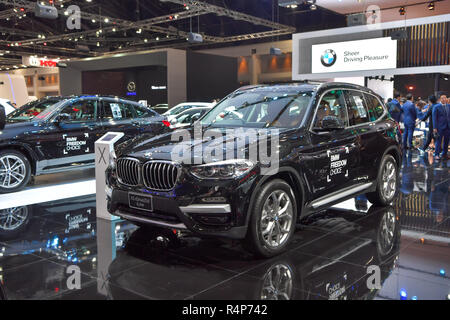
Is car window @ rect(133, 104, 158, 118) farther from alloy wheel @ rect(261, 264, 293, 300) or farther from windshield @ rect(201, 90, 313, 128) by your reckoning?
alloy wheel @ rect(261, 264, 293, 300)

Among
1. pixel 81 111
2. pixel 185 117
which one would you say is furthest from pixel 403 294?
pixel 185 117

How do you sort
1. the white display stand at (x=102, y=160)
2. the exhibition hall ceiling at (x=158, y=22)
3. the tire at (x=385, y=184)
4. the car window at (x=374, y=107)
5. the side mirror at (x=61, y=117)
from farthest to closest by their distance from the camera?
1. the exhibition hall ceiling at (x=158, y=22)
2. the side mirror at (x=61, y=117)
3. the tire at (x=385, y=184)
4. the car window at (x=374, y=107)
5. the white display stand at (x=102, y=160)

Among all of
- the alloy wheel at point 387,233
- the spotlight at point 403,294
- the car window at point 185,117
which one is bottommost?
the spotlight at point 403,294

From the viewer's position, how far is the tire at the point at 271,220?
383 centimetres

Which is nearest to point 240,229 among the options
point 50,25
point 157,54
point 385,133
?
point 385,133

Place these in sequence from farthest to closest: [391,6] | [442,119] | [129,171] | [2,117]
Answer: [391,6], [442,119], [2,117], [129,171]

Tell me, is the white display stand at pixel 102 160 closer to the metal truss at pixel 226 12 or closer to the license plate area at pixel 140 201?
the license plate area at pixel 140 201

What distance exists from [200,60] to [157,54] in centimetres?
269

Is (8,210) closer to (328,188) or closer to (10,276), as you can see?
(10,276)

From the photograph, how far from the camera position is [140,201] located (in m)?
4.01

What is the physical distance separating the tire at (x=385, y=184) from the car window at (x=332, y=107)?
3.76 feet

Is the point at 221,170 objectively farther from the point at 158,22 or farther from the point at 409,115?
the point at 158,22

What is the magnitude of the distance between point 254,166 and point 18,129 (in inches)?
190

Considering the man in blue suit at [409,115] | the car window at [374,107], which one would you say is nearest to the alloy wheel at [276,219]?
the car window at [374,107]
